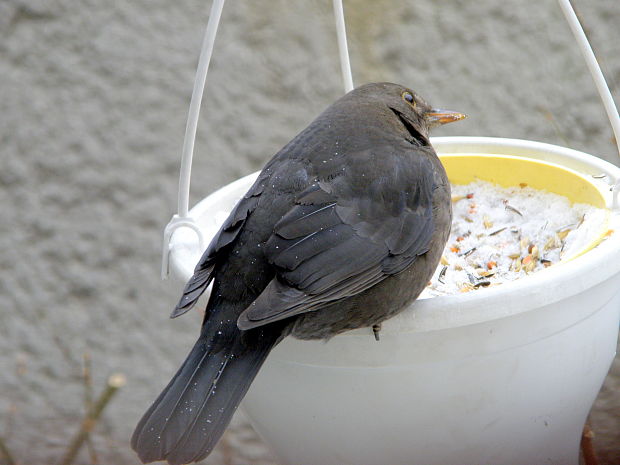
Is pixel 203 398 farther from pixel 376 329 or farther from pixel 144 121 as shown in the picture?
pixel 144 121

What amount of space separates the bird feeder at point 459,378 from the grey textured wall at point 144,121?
5.43ft

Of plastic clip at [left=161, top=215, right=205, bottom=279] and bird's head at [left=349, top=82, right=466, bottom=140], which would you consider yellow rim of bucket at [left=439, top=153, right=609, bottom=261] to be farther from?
plastic clip at [left=161, top=215, right=205, bottom=279]

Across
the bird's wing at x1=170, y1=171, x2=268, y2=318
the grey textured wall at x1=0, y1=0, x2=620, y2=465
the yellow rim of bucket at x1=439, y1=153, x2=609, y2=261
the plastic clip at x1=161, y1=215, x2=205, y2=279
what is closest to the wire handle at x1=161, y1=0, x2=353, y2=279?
the plastic clip at x1=161, y1=215, x2=205, y2=279

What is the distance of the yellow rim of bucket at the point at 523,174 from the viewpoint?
1.72 metres

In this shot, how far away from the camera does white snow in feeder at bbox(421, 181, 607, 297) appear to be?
5.34 ft

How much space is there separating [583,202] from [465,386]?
553 mm

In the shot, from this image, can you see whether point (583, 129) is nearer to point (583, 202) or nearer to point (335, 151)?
point (583, 202)

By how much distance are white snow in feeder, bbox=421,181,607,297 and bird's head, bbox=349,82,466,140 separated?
152 mm

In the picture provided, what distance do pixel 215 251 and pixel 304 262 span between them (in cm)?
17

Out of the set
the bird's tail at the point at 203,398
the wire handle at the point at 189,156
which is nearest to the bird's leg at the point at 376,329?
the bird's tail at the point at 203,398

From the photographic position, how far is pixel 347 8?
124 inches

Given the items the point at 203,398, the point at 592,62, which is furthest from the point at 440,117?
the point at 203,398

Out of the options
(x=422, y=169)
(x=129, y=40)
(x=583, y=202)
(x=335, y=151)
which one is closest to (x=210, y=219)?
(x=335, y=151)

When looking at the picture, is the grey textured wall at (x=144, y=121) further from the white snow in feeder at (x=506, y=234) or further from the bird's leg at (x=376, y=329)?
the bird's leg at (x=376, y=329)
